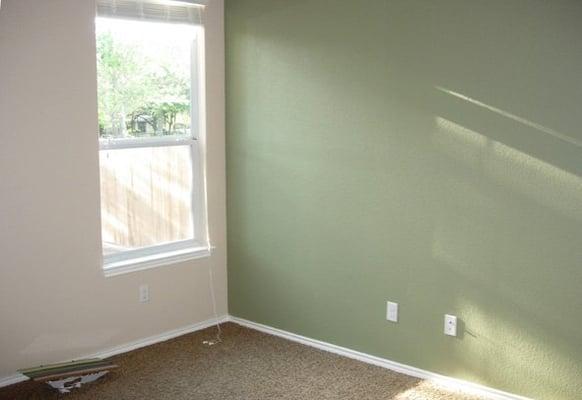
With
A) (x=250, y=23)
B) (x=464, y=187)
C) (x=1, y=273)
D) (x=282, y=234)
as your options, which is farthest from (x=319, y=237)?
(x=1, y=273)

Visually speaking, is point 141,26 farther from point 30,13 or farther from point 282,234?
point 282,234

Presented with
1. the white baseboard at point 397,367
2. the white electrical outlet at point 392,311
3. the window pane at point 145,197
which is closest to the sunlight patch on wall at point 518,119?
the white electrical outlet at point 392,311

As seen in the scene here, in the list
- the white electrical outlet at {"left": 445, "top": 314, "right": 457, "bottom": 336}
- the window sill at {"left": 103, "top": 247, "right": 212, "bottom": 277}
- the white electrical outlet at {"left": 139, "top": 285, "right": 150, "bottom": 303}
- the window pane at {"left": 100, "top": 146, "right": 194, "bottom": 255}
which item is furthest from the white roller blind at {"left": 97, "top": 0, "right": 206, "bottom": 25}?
the white electrical outlet at {"left": 445, "top": 314, "right": 457, "bottom": 336}

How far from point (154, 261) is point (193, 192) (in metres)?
0.51

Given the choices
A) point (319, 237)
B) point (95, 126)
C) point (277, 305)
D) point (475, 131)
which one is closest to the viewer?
point (475, 131)

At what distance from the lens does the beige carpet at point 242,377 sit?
3623 millimetres

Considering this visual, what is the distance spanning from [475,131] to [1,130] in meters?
2.29

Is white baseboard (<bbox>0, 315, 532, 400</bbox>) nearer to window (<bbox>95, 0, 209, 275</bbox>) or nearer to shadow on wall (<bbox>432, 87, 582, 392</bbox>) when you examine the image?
shadow on wall (<bbox>432, 87, 582, 392</bbox>)

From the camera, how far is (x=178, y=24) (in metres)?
4.24

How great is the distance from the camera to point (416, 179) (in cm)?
371

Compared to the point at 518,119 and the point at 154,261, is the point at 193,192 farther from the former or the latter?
the point at 518,119

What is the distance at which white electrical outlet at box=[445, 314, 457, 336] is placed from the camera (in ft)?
12.0

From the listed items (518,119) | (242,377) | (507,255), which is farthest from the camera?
(242,377)

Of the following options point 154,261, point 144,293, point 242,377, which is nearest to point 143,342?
point 144,293
